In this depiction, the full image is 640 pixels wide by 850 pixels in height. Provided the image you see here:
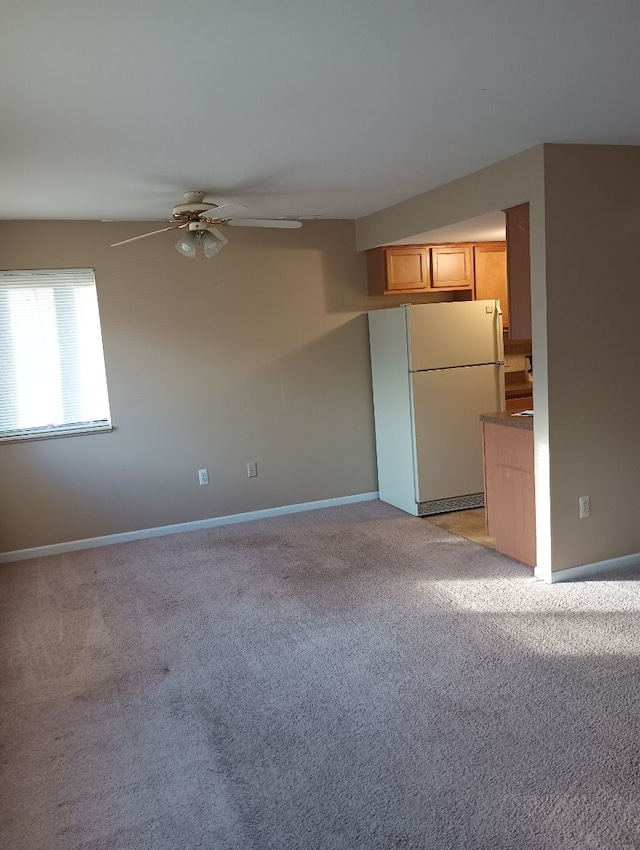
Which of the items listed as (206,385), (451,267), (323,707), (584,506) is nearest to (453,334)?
(451,267)

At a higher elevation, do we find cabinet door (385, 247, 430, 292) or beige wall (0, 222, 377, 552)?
cabinet door (385, 247, 430, 292)

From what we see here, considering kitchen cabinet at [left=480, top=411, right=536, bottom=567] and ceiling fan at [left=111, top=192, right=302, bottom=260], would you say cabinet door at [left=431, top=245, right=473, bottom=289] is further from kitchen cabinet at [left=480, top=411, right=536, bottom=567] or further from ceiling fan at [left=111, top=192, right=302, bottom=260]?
ceiling fan at [left=111, top=192, right=302, bottom=260]

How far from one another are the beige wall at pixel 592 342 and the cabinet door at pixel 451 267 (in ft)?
6.11

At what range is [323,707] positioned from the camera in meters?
2.78

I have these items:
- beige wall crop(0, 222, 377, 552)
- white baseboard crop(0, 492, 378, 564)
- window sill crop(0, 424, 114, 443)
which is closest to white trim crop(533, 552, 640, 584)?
white baseboard crop(0, 492, 378, 564)

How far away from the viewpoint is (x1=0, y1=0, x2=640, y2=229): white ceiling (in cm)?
196

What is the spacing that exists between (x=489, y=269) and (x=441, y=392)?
1.16 meters

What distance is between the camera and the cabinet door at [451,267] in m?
5.53

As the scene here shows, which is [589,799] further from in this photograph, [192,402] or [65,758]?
[192,402]

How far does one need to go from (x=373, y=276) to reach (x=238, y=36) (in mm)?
3727

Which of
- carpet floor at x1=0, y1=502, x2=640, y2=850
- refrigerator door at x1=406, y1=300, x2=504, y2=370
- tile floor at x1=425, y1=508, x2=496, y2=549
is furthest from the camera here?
refrigerator door at x1=406, y1=300, x2=504, y2=370

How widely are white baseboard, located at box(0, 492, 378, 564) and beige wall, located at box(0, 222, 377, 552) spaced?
44 millimetres

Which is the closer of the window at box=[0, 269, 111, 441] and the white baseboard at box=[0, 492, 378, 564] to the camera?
the window at box=[0, 269, 111, 441]

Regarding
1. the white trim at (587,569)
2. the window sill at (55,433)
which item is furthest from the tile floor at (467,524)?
the window sill at (55,433)
